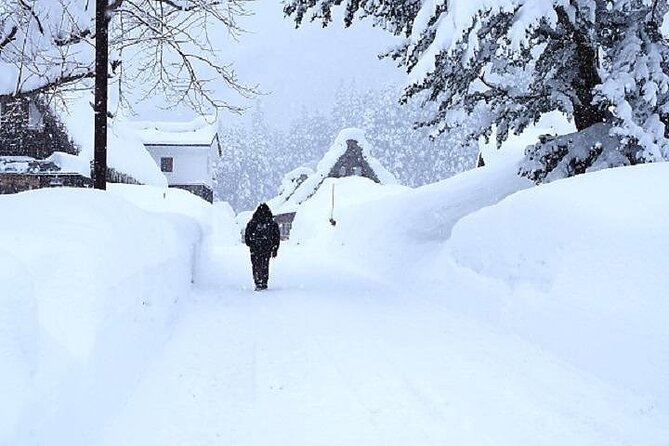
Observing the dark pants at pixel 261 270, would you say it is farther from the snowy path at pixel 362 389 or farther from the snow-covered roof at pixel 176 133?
the snow-covered roof at pixel 176 133

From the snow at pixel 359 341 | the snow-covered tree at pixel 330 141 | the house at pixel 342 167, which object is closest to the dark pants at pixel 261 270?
the snow at pixel 359 341

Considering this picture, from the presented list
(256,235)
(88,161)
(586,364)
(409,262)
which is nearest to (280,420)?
(586,364)

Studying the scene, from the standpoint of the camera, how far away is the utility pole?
444 inches

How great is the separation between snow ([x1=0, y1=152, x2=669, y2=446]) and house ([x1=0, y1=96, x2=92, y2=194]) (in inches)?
651

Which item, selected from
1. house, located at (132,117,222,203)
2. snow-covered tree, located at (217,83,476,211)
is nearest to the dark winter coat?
house, located at (132,117,222,203)

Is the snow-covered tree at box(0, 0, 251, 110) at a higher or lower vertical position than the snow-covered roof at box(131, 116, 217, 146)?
lower

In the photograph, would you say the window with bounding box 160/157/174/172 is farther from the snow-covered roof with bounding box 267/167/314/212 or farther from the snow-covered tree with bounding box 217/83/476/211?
the snow-covered tree with bounding box 217/83/476/211

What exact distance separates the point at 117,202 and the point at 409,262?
298 inches

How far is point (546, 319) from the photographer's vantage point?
7309 millimetres

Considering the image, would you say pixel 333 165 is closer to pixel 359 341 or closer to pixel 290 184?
pixel 290 184

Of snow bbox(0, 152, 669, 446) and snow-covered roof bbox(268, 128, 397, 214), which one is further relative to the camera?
snow-covered roof bbox(268, 128, 397, 214)

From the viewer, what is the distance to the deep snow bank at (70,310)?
361cm

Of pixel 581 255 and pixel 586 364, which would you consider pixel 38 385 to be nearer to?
pixel 586 364

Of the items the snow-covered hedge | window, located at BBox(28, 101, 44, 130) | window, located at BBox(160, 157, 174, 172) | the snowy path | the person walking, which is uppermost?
window, located at BBox(28, 101, 44, 130)
